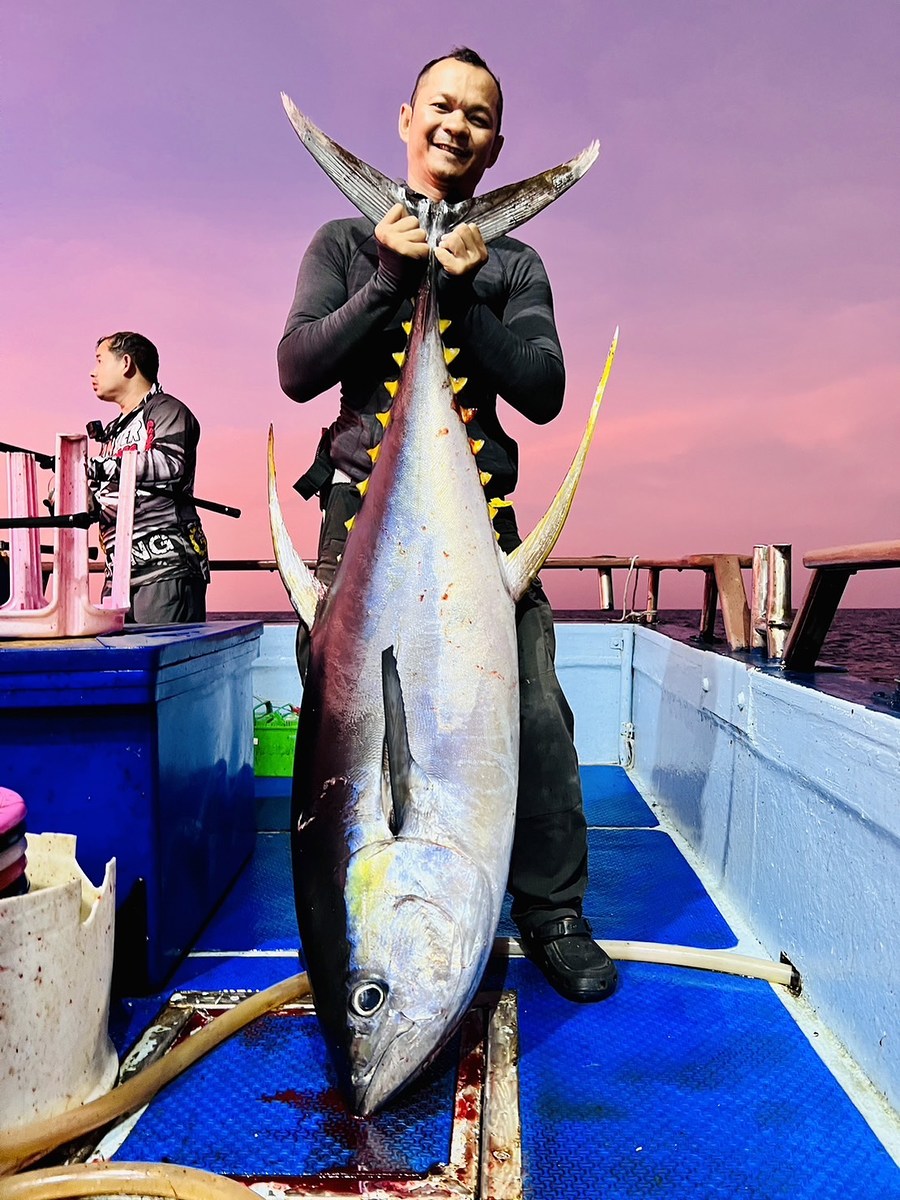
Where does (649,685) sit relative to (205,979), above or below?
above

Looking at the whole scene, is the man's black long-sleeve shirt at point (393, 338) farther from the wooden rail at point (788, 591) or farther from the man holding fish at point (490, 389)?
the wooden rail at point (788, 591)

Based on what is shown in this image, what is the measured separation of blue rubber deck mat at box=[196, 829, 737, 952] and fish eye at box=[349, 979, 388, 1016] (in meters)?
0.97

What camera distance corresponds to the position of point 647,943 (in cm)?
210

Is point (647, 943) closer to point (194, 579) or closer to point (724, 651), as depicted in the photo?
point (724, 651)

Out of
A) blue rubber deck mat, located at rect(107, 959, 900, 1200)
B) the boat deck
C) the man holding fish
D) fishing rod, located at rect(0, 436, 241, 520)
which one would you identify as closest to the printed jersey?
fishing rod, located at rect(0, 436, 241, 520)

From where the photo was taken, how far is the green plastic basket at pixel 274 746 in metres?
3.97

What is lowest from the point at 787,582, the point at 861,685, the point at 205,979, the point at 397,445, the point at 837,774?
the point at 205,979

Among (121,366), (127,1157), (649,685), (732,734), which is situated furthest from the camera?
(649,685)

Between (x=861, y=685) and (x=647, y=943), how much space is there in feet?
2.76

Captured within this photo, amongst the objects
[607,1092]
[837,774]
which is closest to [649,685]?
[837,774]

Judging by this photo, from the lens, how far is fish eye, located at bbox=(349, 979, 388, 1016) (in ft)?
4.15

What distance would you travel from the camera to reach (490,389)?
1.97 meters

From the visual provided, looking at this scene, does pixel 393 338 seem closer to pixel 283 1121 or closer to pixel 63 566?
pixel 63 566

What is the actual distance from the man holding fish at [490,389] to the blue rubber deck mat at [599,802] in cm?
145
